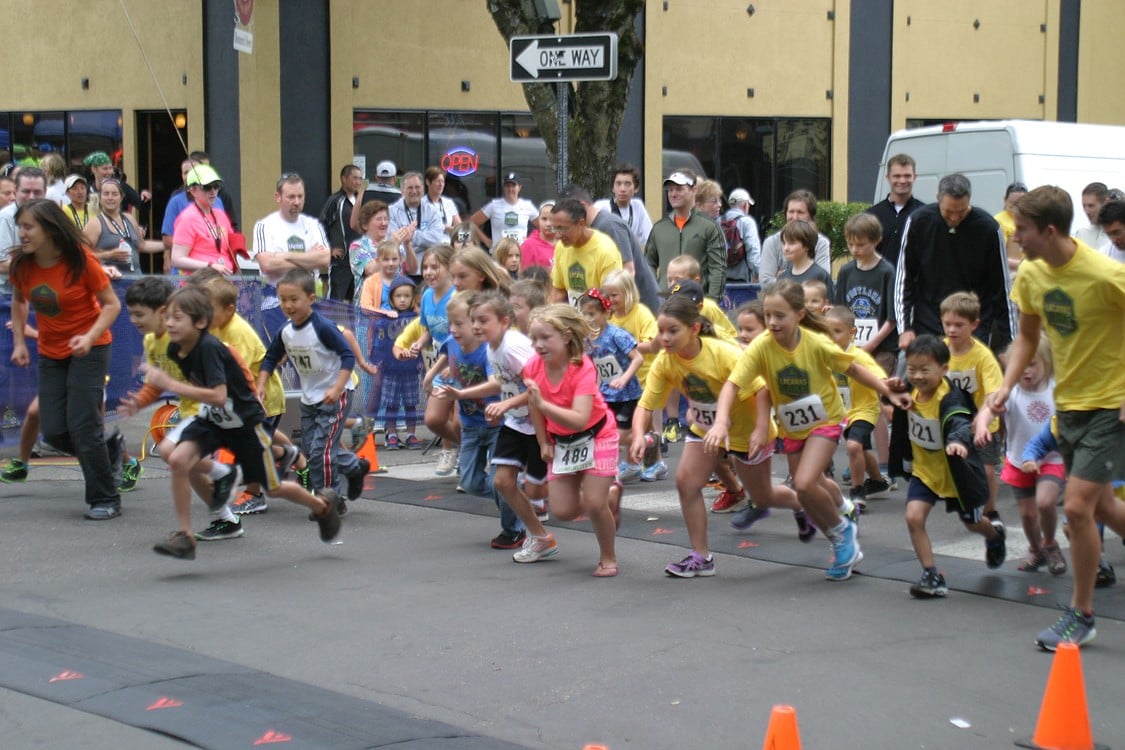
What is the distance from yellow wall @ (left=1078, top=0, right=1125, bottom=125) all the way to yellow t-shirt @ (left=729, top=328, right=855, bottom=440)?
22.5m

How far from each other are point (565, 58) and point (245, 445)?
515 cm

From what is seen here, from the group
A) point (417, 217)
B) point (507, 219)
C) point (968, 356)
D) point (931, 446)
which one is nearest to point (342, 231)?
point (417, 217)

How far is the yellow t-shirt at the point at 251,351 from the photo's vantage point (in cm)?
931

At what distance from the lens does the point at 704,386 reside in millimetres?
7973

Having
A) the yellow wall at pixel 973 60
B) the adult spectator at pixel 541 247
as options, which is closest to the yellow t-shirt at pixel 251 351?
the adult spectator at pixel 541 247

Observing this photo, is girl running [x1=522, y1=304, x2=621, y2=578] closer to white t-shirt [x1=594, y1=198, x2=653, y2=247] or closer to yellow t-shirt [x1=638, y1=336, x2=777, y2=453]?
yellow t-shirt [x1=638, y1=336, x2=777, y2=453]

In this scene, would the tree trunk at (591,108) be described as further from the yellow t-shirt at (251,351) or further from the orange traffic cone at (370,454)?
the yellow t-shirt at (251,351)

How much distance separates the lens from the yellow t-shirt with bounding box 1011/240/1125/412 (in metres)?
6.16

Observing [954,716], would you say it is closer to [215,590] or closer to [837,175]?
[215,590]

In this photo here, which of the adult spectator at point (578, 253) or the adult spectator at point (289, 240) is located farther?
the adult spectator at point (289, 240)

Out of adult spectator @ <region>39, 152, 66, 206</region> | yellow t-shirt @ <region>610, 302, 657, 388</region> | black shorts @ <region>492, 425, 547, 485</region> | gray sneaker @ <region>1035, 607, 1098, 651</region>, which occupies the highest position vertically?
adult spectator @ <region>39, 152, 66, 206</region>

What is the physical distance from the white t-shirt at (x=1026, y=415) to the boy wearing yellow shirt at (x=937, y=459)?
0.48 m

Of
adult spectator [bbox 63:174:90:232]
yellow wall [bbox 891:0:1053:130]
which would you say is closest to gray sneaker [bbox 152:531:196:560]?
adult spectator [bbox 63:174:90:232]

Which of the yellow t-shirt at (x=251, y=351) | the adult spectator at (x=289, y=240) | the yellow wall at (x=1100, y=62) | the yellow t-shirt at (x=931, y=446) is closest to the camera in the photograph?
the yellow t-shirt at (x=931, y=446)
